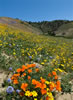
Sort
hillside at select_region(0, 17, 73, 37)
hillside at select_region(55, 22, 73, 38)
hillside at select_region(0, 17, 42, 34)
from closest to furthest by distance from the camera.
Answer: hillside at select_region(0, 17, 42, 34) < hillside at select_region(0, 17, 73, 37) < hillside at select_region(55, 22, 73, 38)

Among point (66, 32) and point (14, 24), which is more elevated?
point (14, 24)

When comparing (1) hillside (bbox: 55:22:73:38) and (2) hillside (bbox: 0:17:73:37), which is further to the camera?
(1) hillside (bbox: 55:22:73:38)

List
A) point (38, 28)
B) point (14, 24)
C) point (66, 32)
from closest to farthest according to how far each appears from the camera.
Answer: point (14, 24), point (66, 32), point (38, 28)

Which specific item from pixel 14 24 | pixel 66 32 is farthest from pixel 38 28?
pixel 14 24

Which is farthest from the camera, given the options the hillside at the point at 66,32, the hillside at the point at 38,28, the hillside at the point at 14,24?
the hillside at the point at 66,32

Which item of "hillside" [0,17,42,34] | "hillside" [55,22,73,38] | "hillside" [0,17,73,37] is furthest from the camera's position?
"hillside" [55,22,73,38]

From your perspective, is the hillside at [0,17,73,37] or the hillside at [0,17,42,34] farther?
the hillside at [0,17,73,37]

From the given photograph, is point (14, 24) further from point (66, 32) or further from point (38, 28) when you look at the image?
point (38, 28)

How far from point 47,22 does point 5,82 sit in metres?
77.6

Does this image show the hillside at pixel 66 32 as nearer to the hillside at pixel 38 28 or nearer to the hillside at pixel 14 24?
the hillside at pixel 38 28

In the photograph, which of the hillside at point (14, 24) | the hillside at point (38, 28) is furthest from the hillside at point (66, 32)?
the hillside at point (14, 24)

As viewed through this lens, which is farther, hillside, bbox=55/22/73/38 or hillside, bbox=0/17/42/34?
hillside, bbox=55/22/73/38

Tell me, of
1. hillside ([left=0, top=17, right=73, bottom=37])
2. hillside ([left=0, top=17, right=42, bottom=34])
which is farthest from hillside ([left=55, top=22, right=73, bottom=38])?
hillside ([left=0, top=17, right=42, bottom=34])

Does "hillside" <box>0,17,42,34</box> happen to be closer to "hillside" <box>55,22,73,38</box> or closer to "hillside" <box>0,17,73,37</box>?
"hillside" <box>0,17,73,37</box>
